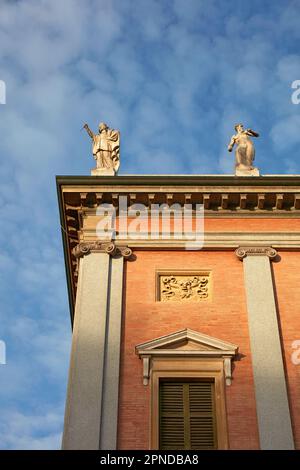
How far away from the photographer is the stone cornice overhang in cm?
1916

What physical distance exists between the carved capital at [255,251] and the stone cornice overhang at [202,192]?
3.85 ft

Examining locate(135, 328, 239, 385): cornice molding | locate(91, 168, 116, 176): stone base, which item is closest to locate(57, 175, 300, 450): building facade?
locate(135, 328, 239, 385): cornice molding

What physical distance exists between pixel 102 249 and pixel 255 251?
4013 mm

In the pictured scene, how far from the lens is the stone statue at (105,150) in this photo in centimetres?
2055

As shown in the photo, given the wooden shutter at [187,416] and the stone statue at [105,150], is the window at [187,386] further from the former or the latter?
A: the stone statue at [105,150]

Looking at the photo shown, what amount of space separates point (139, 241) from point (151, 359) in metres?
3.72

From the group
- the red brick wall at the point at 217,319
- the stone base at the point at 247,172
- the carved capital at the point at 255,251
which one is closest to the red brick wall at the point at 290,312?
the red brick wall at the point at 217,319

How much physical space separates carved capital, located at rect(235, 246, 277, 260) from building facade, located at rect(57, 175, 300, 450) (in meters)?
0.05

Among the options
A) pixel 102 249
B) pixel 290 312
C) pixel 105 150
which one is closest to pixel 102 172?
pixel 105 150

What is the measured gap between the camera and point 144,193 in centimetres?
1919

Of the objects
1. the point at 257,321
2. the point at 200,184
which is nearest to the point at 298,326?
the point at 257,321

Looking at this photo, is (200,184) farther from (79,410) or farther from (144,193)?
(79,410)

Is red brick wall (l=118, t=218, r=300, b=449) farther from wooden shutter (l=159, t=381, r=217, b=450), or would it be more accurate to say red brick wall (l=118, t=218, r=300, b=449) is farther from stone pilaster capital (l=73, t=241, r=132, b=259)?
wooden shutter (l=159, t=381, r=217, b=450)
